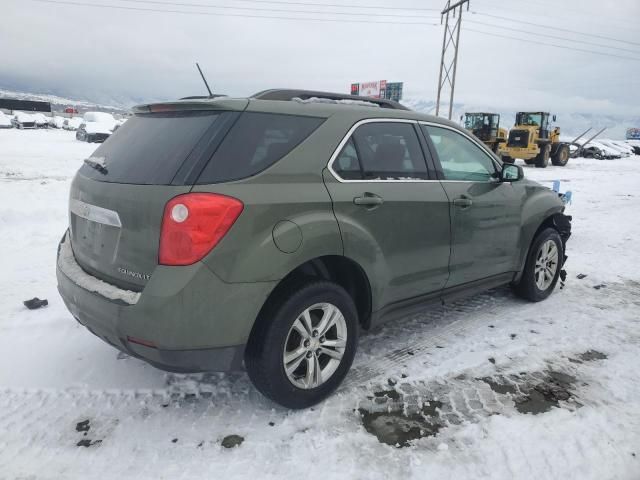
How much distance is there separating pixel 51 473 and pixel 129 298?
91 cm

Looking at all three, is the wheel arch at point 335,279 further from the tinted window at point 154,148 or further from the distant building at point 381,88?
the distant building at point 381,88

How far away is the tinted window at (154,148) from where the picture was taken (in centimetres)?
251

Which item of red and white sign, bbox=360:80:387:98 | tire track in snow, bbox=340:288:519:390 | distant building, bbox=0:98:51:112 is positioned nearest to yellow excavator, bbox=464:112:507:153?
tire track in snow, bbox=340:288:519:390

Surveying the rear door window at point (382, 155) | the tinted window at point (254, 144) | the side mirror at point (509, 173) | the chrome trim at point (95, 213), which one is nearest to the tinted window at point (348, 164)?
the rear door window at point (382, 155)

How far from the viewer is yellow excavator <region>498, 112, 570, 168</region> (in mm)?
23438

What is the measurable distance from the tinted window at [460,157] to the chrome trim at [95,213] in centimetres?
226

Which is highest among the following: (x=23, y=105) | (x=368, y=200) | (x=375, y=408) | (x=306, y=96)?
(x=23, y=105)

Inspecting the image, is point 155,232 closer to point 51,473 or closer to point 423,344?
point 51,473

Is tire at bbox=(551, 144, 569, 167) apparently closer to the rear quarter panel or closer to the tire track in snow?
the tire track in snow

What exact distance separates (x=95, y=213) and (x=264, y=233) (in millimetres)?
1038

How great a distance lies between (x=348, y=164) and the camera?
115 inches

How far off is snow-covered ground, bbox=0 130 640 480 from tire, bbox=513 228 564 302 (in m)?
0.19

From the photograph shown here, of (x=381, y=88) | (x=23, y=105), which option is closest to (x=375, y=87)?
(x=381, y=88)

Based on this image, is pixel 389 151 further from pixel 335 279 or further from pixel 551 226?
pixel 551 226
